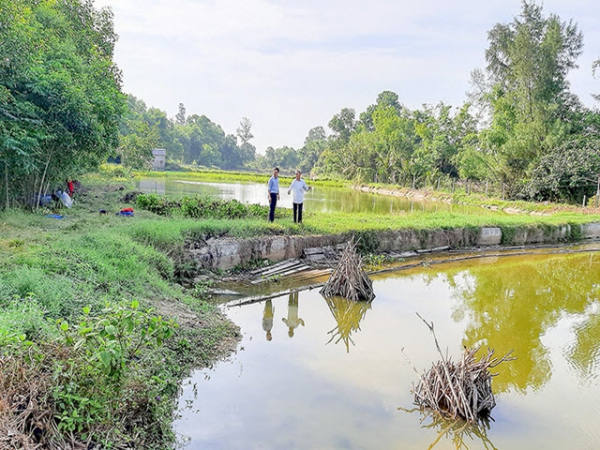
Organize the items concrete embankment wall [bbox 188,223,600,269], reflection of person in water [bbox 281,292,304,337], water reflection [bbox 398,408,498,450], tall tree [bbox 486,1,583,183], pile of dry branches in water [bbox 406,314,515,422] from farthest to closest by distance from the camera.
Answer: tall tree [bbox 486,1,583,183]
concrete embankment wall [bbox 188,223,600,269]
reflection of person in water [bbox 281,292,304,337]
pile of dry branches in water [bbox 406,314,515,422]
water reflection [bbox 398,408,498,450]

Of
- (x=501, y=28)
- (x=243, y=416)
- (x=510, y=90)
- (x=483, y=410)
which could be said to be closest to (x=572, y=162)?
(x=510, y=90)

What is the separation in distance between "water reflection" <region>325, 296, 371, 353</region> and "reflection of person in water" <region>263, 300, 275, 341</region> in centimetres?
87

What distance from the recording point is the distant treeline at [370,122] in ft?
28.6

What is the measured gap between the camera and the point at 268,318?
278 inches

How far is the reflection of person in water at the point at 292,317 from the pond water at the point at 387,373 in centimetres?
2

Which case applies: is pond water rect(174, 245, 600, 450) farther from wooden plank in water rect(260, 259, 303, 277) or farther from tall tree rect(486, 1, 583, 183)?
tall tree rect(486, 1, 583, 183)

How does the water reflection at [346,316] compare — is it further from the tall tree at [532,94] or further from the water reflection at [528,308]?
the tall tree at [532,94]

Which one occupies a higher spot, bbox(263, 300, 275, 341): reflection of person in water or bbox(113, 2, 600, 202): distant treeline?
bbox(113, 2, 600, 202): distant treeline

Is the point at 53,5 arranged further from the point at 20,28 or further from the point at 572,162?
the point at 572,162

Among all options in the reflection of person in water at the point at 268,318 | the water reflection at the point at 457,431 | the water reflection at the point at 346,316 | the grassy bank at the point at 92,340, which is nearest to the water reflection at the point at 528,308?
the water reflection at the point at 457,431

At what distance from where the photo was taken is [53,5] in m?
12.5

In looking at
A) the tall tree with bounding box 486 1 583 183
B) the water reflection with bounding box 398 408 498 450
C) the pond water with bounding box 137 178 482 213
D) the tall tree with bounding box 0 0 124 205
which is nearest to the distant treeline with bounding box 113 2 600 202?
the tall tree with bounding box 486 1 583 183

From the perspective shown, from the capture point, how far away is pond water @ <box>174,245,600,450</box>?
406cm

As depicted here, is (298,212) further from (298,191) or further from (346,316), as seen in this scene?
(346,316)
